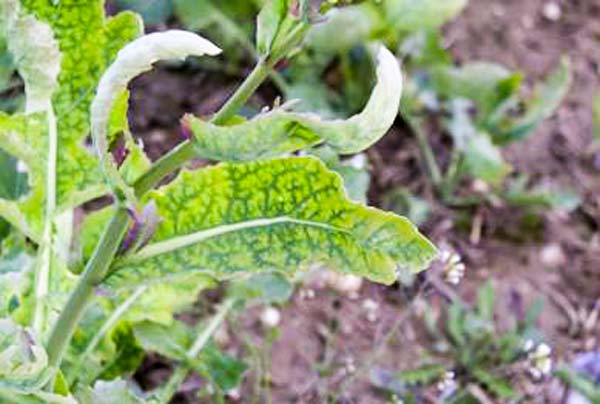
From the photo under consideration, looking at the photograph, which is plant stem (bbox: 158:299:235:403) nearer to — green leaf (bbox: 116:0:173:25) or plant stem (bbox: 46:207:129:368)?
plant stem (bbox: 46:207:129:368)

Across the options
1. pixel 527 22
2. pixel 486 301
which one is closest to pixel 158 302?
pixel 486 301

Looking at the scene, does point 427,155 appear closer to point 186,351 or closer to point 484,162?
point 484,162

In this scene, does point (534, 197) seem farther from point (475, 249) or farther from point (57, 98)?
point (57, 98)

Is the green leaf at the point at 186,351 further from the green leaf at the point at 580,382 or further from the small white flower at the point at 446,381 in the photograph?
the green leaf at the point at 580,382

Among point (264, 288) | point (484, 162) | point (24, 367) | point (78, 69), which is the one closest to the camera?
point (24, 367)

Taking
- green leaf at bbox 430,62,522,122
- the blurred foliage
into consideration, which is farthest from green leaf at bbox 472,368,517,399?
green leaf at bbox 430,62,522,122

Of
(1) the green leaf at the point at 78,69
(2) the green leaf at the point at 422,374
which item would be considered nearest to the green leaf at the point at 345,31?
(2) the green leaf at the point at 422,374
